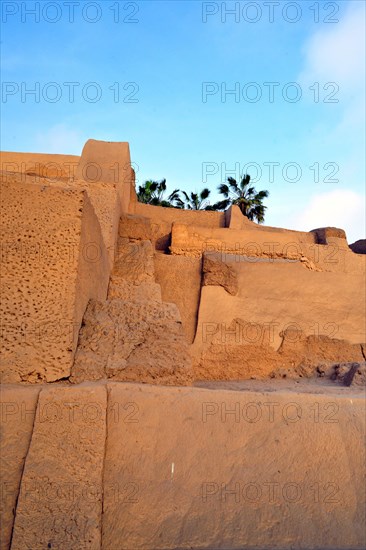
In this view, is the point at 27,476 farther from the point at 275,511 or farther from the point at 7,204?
the point at 7,204

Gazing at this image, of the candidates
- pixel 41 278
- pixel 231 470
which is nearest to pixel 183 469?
pixel 231 470

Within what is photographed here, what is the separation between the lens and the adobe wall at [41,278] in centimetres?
247

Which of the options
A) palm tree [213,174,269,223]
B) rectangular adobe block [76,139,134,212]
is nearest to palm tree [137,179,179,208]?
palm tree [213,174,269,223]

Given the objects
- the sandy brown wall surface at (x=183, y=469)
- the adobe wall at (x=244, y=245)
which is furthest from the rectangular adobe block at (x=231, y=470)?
the adobe wall at (x=244, y=245)

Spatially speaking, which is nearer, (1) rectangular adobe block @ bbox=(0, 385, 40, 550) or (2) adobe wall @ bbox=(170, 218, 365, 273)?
(1) rectangular adobe block @ bbox=(0, 385, 40, 550)

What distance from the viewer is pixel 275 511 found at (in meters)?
2.08

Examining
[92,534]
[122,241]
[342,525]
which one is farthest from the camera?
[122,241]

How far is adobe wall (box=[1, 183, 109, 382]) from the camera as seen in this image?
8.10 ft

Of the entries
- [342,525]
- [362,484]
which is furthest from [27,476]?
[362,484]

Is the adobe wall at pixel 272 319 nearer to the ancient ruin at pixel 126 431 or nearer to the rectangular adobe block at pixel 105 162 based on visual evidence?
the rectangular adobe block at pixel 105 162

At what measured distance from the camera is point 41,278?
2.61 meters

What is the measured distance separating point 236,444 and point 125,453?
1.94ft

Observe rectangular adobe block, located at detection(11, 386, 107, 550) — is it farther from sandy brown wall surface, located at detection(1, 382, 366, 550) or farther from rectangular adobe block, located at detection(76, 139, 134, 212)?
rectangular adobe block, located at detection(76, 139, 134, 212)

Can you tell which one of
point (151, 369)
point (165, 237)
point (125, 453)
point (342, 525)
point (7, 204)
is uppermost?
point (165, 237)
